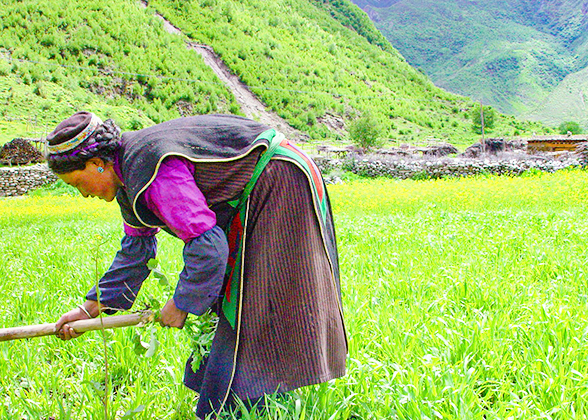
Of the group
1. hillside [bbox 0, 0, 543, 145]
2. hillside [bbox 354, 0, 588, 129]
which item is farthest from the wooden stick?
hillside [bbox 354, 0, 588, 129]

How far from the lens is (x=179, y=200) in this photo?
49.0 inches

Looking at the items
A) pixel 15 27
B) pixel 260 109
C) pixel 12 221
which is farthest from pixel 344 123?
pixel 12 221

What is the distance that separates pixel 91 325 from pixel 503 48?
13357cm

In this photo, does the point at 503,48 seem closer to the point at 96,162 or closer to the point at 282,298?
the point at 282,298

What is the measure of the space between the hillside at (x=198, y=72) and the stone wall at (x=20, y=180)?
3.66m

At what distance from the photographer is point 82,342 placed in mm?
2271

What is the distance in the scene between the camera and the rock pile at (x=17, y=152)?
16797 millimetres

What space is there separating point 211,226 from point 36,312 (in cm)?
196

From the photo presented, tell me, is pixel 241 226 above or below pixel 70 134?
below

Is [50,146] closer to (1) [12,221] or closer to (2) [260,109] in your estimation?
(1) [12,221]

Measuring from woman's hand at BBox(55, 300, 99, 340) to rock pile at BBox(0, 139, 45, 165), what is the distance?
58.3ft

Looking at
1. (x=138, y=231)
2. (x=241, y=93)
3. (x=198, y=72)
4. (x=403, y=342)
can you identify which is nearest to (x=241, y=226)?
(x=138, y=231)

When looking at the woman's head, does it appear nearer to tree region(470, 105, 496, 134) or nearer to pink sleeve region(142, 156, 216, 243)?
pink sleeve region(142, 156, 216, 243)

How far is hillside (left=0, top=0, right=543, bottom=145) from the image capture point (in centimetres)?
2361
